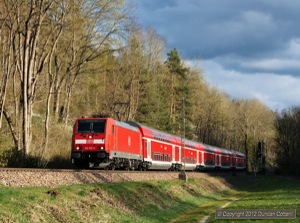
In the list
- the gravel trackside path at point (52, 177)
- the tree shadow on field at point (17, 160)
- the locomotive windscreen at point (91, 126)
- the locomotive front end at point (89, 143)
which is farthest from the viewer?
the locomotive windscreen at point (91, 126)


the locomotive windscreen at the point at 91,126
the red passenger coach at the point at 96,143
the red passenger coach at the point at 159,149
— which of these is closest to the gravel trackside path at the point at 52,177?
the red passenger coach at the point at 96,143

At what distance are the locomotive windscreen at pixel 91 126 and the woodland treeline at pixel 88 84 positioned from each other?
3.56m

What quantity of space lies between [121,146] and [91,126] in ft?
9.99

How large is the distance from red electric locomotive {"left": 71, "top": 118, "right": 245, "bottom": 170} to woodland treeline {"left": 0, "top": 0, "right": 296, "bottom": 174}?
349cm

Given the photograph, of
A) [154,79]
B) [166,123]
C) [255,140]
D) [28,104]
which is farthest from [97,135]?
[255,140]

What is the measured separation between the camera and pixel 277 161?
8006 cm

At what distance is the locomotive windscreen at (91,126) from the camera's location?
29.0 m

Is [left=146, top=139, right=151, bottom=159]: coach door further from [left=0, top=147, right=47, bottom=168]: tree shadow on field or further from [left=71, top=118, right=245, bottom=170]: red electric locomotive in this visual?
[left=0, top=147, right=47, bottom=168]: tree shadow on field

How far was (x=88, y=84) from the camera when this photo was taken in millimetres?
57531

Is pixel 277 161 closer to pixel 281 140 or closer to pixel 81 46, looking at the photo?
pixel 281 140

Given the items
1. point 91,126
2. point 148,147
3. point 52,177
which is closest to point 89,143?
point 91,126

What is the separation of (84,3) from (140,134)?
1228 centimetres

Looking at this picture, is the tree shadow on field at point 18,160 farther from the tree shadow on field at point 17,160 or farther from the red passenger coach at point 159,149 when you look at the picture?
the red passenger coach at point 159,149

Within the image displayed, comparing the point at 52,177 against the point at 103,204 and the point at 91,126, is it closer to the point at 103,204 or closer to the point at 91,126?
the point at 103,204
